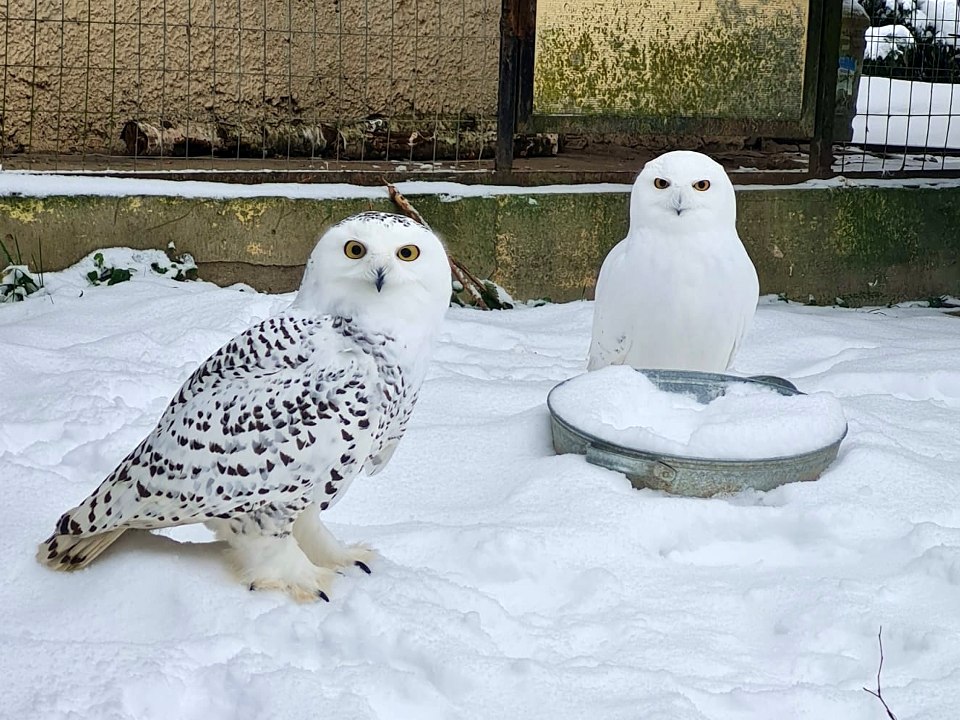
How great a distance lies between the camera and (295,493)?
217cm

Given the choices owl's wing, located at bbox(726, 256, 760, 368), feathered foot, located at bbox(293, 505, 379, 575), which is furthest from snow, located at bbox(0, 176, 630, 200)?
feathered foot, located at bbox(293, 505, 379, 575)

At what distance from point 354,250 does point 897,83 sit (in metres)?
5.16

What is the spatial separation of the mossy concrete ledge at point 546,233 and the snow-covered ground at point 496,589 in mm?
1023

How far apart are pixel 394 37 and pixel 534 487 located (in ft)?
12.6

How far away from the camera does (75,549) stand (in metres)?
2.30

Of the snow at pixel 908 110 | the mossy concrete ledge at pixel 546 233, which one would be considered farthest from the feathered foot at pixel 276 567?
the snow at pixel 908 110

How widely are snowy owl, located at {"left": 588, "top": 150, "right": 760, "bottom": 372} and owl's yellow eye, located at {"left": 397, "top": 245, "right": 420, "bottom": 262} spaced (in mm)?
1397

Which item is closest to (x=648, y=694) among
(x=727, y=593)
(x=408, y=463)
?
(x=727, y=593)

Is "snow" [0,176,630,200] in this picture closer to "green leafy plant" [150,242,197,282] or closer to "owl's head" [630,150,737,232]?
"green leafy plant" [150,242,197,282]

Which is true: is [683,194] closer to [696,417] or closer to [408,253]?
[696,417]

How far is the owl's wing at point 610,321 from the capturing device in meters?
3.59

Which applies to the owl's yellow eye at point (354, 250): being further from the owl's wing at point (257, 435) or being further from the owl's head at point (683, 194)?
the owl's head at point (683, 194)

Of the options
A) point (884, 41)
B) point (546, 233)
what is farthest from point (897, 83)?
point (546, 233)

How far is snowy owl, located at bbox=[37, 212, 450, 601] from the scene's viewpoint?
84.6 inches
